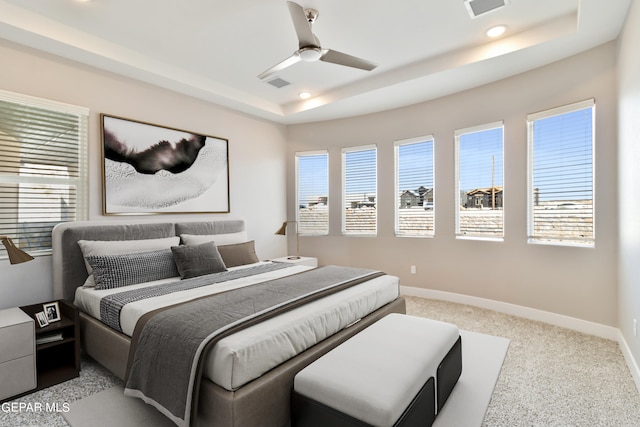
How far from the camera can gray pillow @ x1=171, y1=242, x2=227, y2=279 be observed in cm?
325

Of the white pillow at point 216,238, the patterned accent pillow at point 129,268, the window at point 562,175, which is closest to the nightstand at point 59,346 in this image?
the patterned accent pillow at point 129,268

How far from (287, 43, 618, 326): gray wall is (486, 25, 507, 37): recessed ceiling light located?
0.84 m

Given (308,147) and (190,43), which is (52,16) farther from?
(308,147)

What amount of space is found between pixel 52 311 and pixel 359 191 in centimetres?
403

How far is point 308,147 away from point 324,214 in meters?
1.19

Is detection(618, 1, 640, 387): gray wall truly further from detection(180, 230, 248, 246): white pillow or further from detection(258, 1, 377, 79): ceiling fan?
detection(180, 230, 248, 246): white pillow

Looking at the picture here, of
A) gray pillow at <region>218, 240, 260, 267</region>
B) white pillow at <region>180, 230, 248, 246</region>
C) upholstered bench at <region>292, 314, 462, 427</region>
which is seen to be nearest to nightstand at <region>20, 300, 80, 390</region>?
white pillow at <region>180, 230, 248, 246</region>

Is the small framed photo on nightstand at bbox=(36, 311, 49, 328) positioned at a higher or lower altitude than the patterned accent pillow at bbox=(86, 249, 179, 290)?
lower

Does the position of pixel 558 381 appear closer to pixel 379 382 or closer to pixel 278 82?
pixel 379 382

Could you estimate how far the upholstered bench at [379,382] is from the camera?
1.51m

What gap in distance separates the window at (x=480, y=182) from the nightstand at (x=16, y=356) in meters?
4.48

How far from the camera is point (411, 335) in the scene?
7.04ft

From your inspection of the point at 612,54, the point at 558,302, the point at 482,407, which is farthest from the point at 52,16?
the point at 558,302

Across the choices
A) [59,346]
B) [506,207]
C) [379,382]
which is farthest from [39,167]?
[506,207]
